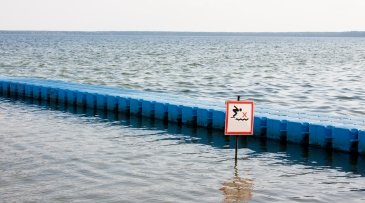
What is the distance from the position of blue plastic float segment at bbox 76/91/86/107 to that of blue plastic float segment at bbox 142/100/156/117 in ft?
15.8

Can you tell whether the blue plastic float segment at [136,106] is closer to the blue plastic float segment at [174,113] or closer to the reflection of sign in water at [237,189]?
the blue plastic float segment at [174,113]

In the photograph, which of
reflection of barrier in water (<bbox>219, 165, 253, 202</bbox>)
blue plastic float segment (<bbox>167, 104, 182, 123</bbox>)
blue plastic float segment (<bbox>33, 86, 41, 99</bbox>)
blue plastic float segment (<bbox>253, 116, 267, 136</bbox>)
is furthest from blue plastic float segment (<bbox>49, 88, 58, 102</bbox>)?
reflection of barrier in water (<bbox>219, 165, 253, 202</bbox>)

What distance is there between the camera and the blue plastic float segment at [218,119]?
76.1 feet

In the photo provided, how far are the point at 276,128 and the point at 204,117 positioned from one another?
3792 mm

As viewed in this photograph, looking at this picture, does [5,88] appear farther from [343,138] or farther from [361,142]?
[361,142]

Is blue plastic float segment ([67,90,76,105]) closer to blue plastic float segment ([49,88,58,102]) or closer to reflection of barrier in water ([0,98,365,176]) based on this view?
blue plastic float segment ([49,88,58,102])

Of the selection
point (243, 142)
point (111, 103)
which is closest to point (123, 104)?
point (111, 103)

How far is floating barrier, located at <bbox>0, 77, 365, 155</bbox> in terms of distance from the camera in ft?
65.1

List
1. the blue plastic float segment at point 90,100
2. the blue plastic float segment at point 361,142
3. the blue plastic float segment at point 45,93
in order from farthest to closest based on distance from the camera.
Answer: the blue plastic float segment at point 45,93 → the blue plastic float segment at point 90,100 → the blue plastic float segment at point 361,142

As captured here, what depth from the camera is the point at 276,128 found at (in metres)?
21.4

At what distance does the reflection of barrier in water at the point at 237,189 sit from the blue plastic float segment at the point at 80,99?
52.6 ft

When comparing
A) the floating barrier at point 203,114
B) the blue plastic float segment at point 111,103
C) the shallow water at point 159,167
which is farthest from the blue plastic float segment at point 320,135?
the blue plastic float segment at point 111,103

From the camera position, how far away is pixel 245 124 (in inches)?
591

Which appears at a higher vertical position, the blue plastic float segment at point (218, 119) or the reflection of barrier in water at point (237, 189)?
the blue plastic float segment at point (218, 119)
